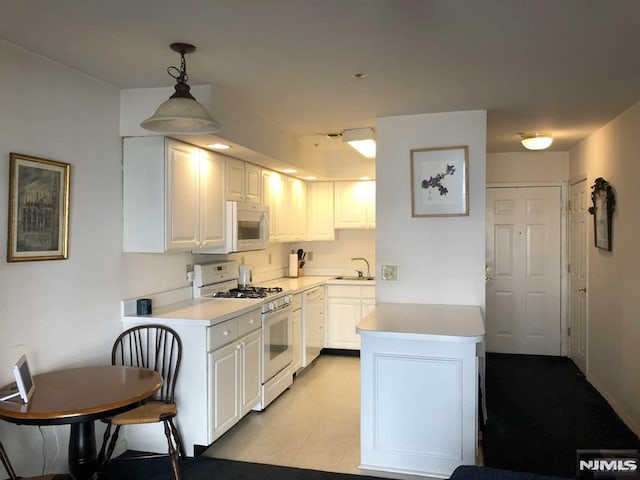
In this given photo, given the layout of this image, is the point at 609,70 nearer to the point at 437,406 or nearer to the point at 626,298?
the point at 626,298

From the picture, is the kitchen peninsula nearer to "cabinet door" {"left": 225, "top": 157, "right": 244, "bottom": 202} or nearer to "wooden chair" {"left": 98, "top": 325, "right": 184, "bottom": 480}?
"wooden chair" {"left": 98, "top": 325, "right": 184, "bottom": 480}

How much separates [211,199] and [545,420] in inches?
121

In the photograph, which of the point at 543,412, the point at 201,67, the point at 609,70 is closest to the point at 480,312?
the point at 543,412

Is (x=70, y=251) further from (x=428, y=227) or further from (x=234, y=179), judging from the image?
(x=428, y=227)

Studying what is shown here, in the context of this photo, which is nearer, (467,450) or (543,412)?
(467,450)

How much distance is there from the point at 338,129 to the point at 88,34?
2.42m

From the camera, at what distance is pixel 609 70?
2762 mm

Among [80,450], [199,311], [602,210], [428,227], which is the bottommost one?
[80,450]

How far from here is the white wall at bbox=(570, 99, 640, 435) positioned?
3.51 m

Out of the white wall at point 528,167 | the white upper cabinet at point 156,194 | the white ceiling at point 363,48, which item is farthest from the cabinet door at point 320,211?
the white upper cabinet at point 156,194

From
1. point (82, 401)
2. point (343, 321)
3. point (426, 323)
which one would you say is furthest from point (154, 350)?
point (343, 321)

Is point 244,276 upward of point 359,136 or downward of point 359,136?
downward

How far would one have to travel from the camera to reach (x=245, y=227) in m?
4.09

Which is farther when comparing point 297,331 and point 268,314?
point 297,331
